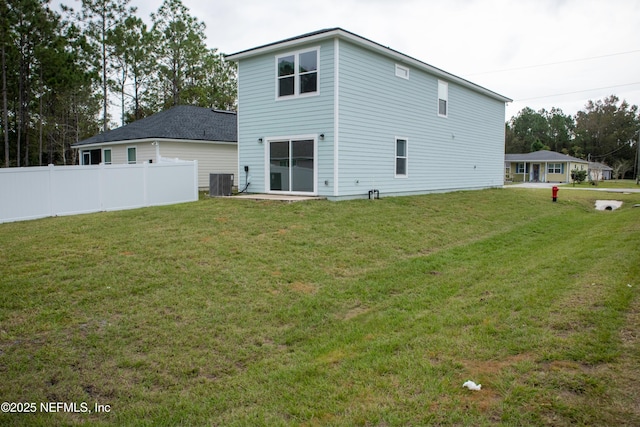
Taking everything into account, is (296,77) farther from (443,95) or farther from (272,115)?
(443,95)

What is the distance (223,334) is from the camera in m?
4.92

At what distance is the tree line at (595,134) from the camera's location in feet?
221

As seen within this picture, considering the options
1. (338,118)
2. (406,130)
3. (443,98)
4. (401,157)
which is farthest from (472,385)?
(443,98)

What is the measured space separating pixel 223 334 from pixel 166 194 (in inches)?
405

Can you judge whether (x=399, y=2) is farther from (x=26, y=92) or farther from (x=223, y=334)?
(x=26, y=92)

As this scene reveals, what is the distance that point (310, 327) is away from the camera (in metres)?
5.19

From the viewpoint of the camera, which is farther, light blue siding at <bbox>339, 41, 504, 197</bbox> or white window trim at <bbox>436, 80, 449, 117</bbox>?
white window trim at <bbox>436, 80, 449, 117</bbox>

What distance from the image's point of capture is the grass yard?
10.8 ft

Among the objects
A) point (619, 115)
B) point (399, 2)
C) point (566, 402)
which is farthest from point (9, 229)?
point (619, 115)

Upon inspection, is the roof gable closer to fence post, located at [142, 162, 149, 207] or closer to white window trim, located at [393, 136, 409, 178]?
white window trim, located at [393, 136, 409, 178]

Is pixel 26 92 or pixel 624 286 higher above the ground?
pixel 26 92

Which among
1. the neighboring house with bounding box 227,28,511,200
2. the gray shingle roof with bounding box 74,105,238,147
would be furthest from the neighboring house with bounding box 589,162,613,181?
the gray shingle roof with bounding box 74,105,238,147

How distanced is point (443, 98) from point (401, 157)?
4.04 meters

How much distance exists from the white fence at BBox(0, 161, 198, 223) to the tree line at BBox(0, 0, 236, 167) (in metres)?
20.4
